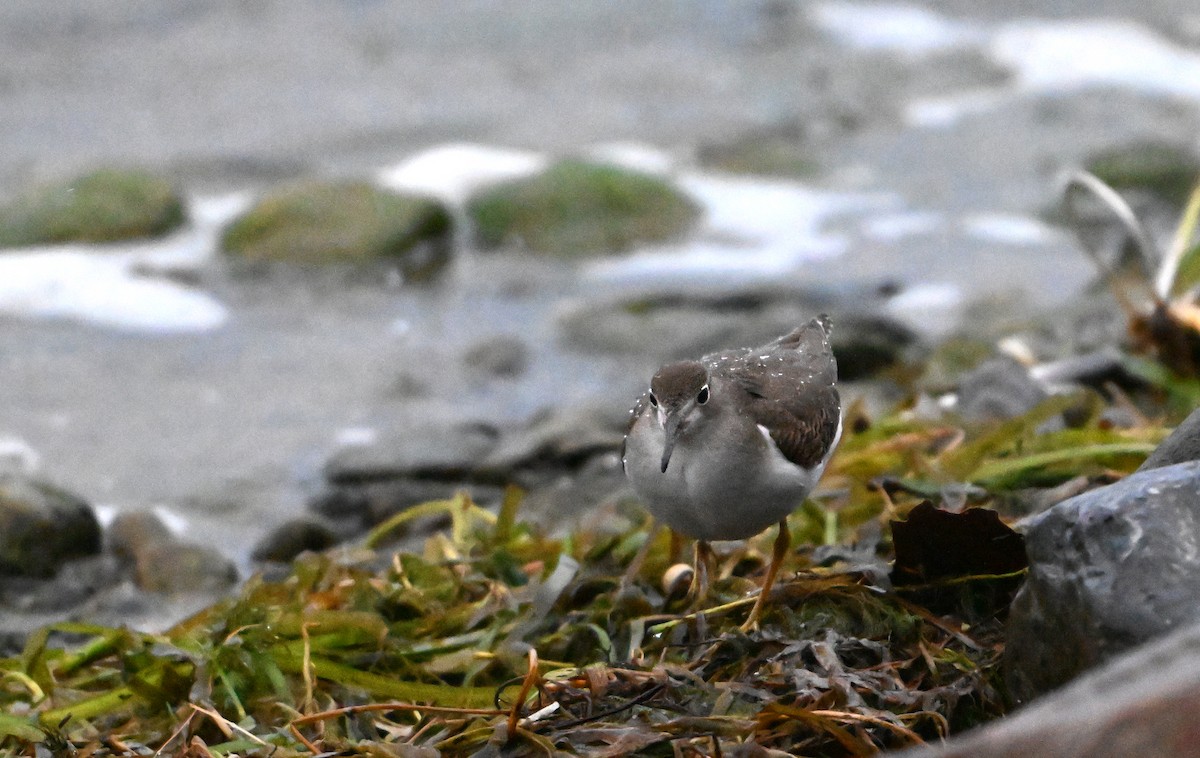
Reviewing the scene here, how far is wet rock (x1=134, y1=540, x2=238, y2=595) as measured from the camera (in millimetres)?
5324

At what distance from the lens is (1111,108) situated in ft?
37.7

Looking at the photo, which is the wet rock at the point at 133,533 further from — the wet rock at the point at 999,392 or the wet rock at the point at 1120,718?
the wet rock at the point at 1120,718

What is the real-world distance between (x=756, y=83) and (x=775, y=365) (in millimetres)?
9021

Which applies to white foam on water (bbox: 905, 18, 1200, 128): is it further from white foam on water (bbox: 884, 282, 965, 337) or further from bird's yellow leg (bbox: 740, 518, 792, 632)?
bird's yellow leg (bbox: 740, 518, 792, 632)

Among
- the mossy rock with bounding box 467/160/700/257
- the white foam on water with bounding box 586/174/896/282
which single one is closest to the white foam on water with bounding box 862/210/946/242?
the white foam on water with bounding box 586/174/896/282

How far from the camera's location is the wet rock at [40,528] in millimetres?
5375

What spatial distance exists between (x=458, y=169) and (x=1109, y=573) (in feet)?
27.0

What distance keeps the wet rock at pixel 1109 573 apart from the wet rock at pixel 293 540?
3.53 m

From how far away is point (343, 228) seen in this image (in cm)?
908

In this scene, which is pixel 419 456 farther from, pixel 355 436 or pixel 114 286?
pixel 114 286

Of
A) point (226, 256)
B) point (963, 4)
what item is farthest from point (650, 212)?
point (963, 4)

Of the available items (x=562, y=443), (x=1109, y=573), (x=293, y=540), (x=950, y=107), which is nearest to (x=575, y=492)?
(x=562, y=443)

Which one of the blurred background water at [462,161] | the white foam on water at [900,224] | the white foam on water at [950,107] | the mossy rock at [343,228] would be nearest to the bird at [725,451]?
the blurred background water at [462,161]

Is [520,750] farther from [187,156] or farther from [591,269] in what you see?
[187,156]
